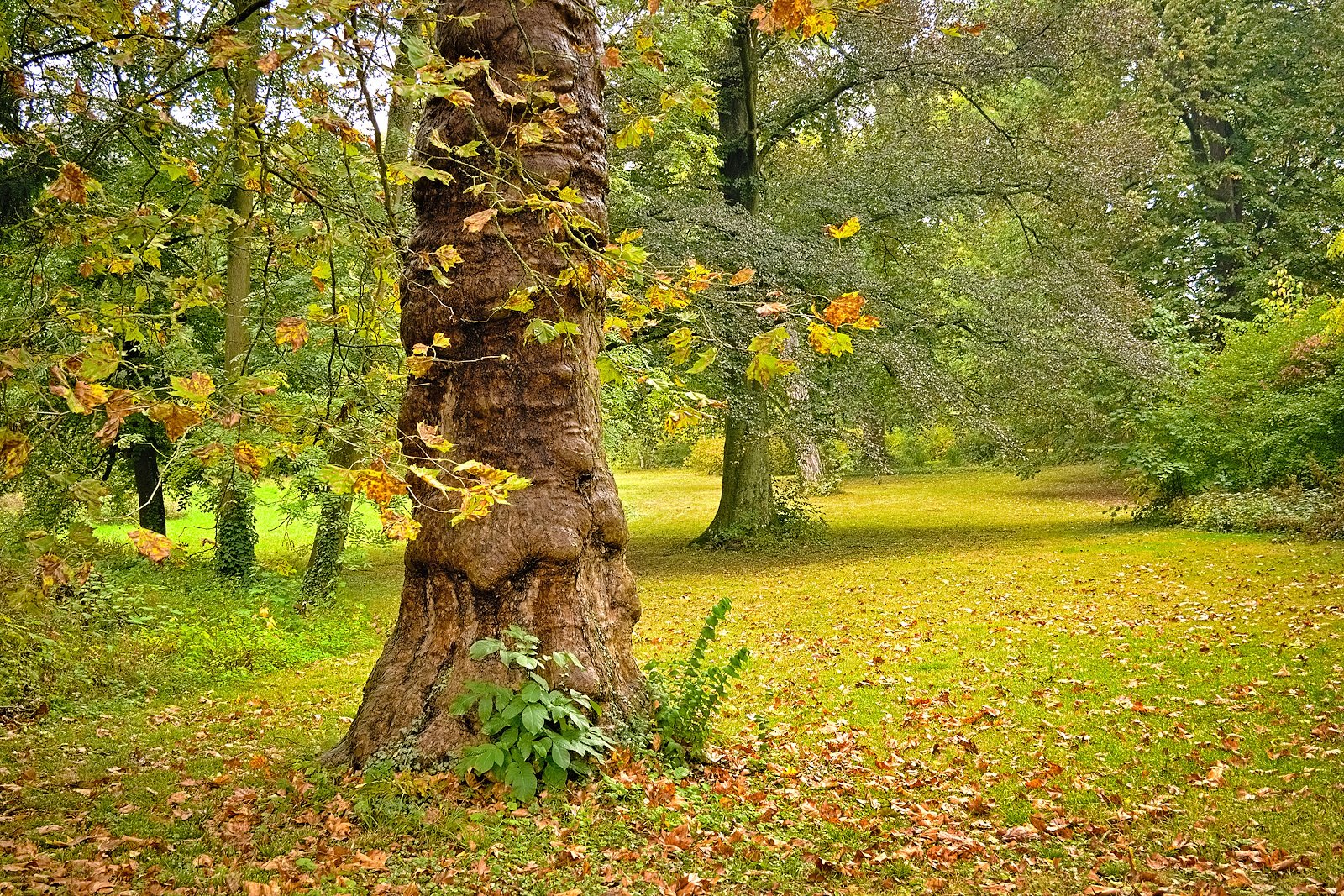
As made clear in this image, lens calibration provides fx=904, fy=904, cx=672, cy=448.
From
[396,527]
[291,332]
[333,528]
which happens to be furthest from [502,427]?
[333,528]

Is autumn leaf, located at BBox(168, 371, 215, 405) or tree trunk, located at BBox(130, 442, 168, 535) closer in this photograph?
autumn leaf, located at BBox(168, 371, 215, 405)

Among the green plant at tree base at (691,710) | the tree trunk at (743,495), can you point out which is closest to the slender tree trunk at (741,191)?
the tree trunk at (743,495)

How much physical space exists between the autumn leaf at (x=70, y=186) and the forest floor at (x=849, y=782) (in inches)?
95.7

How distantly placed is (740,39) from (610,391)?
730 cm

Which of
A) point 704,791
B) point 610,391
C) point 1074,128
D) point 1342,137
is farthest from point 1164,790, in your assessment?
point 1342,137

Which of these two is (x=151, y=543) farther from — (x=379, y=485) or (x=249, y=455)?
(x=379, y=485)

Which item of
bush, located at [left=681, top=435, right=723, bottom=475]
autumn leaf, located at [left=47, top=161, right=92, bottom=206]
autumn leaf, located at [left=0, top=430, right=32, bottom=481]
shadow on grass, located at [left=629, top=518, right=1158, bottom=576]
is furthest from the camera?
bush, located at [left=681, top=435, right=723, bottom=475]

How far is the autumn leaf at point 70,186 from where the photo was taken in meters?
3.24

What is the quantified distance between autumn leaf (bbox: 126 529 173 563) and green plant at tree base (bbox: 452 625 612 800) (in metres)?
2.05

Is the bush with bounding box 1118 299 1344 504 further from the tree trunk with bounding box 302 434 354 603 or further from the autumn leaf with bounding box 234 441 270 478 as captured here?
the autumn leaf with bounding box 234 441 270 478

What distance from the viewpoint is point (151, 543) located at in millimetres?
2309

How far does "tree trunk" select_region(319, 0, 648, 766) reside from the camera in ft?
14.6

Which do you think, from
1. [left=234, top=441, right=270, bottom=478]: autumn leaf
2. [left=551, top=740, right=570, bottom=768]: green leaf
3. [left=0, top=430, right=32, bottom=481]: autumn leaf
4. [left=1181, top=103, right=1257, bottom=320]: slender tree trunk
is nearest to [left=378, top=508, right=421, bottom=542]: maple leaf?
[left=234, top=441, right=270, bottom=478]: autumn leaf

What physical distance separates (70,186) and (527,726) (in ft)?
9.28
